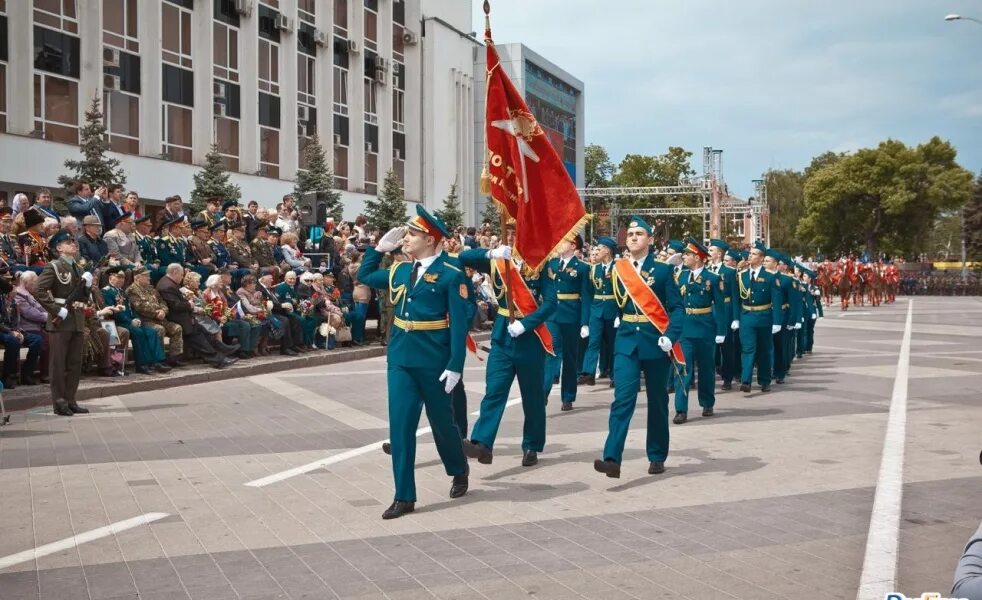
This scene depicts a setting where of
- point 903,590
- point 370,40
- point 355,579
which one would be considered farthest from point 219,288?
point 370,40

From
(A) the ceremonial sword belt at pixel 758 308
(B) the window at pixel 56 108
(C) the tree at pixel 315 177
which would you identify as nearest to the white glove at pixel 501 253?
(A) the ceremonial sword belt at pixel 758 308

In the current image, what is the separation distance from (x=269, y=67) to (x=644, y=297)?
32.2 meters

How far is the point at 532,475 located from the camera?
8.95 metres

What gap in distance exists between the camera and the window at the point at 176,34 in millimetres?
33406

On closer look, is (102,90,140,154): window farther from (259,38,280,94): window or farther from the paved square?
the paved square

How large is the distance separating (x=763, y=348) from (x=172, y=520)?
10.2 m

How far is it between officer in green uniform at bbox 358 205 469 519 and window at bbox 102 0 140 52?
25.9 m

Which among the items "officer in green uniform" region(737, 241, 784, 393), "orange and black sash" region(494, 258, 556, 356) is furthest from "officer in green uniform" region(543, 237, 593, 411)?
"orange and black sash" region(494, 258, 556, 356)

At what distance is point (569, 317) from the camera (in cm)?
1408

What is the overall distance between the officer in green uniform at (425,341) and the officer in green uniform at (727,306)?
25.1 ft

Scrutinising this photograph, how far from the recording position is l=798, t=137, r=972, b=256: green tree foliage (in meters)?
79.4

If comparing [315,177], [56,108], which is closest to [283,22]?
[315,177]

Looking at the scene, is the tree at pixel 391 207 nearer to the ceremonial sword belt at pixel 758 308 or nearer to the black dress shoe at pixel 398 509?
the ceremonial sword belt at pixel 758 308

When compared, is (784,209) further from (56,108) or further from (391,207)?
(56,108)
